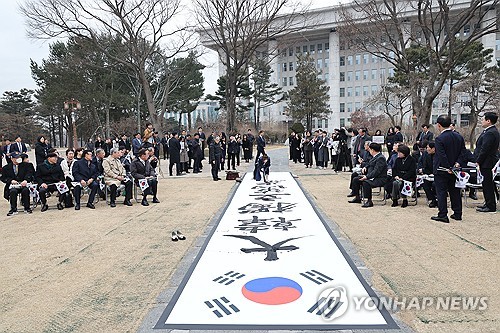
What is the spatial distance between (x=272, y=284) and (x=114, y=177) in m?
5.68

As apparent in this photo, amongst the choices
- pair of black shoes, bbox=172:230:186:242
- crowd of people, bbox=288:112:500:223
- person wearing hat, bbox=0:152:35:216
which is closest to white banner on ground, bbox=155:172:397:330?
pair of black shoes, bbox=172:230:186:242

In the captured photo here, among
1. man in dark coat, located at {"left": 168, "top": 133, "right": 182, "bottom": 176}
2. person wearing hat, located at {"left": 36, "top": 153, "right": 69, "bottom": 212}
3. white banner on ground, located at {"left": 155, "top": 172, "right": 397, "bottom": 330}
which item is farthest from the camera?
man in dark coat, located at {"left": 168, "top": 133, "right": 182, "bottom": 176}

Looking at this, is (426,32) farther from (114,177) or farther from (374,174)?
(114,177)

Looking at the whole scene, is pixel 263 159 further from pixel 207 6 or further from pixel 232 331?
pixel 207 6

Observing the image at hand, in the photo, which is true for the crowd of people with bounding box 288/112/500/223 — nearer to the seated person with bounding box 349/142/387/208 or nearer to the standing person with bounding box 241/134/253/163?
the seated person with bounding box 349/142/387/208

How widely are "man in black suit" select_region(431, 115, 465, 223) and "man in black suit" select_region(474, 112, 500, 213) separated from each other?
569 mm

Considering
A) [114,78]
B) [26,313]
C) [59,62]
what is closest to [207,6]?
[114,78]

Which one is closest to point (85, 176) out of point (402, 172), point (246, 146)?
point (402, 172)

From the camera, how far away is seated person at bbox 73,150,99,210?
8.16 m

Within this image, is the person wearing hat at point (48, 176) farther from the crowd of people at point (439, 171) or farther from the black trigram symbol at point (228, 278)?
the crowd of people at point (439, 171)

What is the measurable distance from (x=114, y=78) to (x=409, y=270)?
103 feet

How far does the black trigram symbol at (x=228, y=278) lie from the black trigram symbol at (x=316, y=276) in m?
0.67

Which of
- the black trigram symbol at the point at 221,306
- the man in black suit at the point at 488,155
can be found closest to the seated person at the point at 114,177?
the black trigram symbol at the point at 221,306

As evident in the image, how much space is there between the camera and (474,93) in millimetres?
27266
